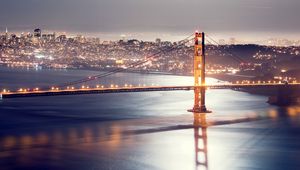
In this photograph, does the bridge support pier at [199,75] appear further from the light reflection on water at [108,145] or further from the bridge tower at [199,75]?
the light reflection on water at [108,145]

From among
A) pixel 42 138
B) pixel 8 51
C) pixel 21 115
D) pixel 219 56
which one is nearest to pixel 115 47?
pixel 8 51

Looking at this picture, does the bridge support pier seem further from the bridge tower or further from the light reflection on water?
the light reflection on water

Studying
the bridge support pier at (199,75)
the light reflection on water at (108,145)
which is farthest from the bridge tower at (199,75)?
the light reflection on water at (108,145)

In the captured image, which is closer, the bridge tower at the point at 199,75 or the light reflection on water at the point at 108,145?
the light reflection on water at the point at 108,145

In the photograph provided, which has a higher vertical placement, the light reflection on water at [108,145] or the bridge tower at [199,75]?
the bridge tower at [199,75]

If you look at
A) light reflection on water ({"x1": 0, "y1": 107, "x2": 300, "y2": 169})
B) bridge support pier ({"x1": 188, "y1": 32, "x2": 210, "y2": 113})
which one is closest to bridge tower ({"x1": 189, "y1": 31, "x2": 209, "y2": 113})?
bridge support pier ({"x1": 188, "y1": 32, "x2": 210, "y2": 113})

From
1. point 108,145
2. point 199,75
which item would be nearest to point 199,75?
point 199,75

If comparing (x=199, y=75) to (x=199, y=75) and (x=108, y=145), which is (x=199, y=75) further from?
(x=108, y=145)

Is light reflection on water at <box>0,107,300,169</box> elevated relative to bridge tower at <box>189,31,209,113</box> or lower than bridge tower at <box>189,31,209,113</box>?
lower
